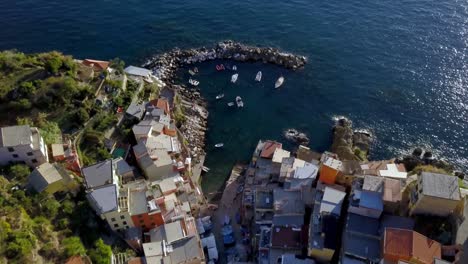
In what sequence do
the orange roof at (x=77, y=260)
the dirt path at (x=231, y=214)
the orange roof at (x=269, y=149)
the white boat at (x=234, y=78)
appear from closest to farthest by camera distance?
the orange roof at (x=77, y=260) < the dirt path at (x=231, y=214) < the orange roof at (x=269, y=149) < the white boat at (x=234, y=78)

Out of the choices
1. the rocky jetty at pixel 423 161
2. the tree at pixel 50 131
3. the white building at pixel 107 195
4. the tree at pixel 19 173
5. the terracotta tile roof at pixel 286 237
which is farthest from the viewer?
the rocky jetty at pixel 423 161

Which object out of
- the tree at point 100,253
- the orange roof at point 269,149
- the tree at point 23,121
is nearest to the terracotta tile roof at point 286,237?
the orange roof at point 269,149

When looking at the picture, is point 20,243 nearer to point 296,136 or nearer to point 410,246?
point 410,246

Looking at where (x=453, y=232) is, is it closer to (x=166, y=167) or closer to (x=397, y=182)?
(x=397, y=182)

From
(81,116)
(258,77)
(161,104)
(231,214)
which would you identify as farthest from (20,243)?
(258,77)

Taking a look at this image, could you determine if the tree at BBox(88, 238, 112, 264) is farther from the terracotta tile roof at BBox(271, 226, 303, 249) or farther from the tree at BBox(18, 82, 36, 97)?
the tree at BBox(18, 82, 36, 97)

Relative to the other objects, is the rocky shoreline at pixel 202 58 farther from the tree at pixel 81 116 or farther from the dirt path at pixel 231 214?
the tree at pixel 81 116


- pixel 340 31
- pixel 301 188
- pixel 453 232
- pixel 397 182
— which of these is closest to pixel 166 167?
pixel 301 188
